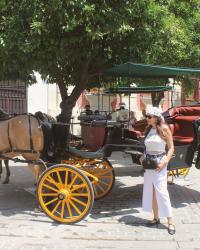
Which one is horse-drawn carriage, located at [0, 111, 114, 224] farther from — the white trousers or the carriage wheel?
the white trousers

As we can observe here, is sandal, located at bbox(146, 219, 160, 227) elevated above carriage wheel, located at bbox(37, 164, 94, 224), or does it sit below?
below

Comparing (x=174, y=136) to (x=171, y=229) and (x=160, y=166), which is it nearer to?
(x=160, y=166)

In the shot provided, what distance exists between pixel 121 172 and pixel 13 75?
364cm

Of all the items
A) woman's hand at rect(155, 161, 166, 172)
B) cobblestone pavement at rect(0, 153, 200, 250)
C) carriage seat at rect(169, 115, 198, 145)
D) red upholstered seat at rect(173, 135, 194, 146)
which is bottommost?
cobblestone pavement at rect(0, 153, 200, 250)

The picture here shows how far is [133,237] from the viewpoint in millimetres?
5781

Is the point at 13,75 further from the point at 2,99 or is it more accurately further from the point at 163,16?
the point at 2,99

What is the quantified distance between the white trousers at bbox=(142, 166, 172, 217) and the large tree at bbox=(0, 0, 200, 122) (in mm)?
2287

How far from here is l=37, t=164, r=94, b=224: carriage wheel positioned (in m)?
6.21

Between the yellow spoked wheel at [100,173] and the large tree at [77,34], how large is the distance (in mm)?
1554

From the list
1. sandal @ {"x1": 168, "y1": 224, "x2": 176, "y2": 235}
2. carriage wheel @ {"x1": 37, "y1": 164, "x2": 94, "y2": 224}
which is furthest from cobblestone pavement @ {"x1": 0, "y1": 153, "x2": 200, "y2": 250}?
carriage wheel @ {"x1": 37, "y1": 164, "x2": 94, "y2": 224}

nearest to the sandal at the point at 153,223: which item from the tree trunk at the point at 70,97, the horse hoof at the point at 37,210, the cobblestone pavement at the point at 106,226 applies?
the cobblestone pavement at the point at 106,226

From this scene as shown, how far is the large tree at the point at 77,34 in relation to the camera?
269 inches

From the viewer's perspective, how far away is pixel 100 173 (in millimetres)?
7785

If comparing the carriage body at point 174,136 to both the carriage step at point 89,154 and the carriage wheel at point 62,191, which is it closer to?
the carriage step at point 89,154
